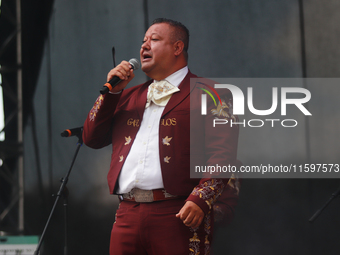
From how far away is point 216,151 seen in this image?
142 cm

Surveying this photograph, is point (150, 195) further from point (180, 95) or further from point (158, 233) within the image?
point (180, 95)

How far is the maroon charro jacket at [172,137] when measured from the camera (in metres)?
1.40

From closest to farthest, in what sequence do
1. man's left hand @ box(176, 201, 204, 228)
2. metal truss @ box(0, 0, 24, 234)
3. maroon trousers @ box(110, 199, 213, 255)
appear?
man's left hand @ box(176, 201, 204, 228)
maroon trousers @ box(110, 199, 213, 255)
metal truss @ box(0, 0, 24, 234)

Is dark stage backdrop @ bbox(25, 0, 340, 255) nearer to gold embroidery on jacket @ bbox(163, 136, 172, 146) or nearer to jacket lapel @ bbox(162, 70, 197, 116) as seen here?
jacket lapel @ bbox(162, 70, 197, 116)

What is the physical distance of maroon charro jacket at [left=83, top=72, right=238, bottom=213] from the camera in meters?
1.40

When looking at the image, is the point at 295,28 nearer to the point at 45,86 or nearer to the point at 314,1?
the point at 314,1

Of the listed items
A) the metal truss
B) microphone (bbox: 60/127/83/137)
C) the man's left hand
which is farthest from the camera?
the metal truss

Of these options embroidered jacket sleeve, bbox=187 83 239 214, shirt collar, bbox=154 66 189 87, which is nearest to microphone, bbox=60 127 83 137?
shirt collar, bbox=154 66 189 87

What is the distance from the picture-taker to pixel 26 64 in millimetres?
2951

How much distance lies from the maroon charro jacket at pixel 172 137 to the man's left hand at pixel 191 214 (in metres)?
0.02

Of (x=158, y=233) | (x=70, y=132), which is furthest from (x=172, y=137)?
(x=70, y=132)

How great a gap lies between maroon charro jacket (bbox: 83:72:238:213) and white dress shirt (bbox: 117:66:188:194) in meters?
0.02

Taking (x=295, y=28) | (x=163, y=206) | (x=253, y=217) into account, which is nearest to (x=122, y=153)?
(x=163, y=206)

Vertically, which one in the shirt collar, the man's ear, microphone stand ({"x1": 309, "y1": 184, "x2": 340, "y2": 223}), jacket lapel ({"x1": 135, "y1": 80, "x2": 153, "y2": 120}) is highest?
the man's ear
